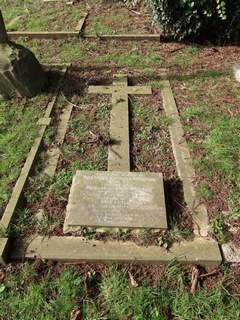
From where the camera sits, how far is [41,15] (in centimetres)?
694

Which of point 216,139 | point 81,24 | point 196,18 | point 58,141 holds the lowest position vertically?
point 58,141

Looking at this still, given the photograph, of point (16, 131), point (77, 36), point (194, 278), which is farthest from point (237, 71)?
point (194, 278)

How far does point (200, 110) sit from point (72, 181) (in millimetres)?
1980

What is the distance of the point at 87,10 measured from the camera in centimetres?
720

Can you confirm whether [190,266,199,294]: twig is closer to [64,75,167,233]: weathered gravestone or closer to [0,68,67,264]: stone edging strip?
[64,75,167,233]: weathered gravestone

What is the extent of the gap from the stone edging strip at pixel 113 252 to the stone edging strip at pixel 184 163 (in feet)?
0.66

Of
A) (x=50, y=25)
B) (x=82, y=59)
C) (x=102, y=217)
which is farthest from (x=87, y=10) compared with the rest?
(x=102, y=217)

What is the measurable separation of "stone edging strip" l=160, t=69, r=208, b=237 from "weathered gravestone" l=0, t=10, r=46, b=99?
1726mm

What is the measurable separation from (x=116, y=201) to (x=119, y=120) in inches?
55.7

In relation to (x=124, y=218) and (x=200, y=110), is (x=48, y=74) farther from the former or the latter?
(x=124, y=218)

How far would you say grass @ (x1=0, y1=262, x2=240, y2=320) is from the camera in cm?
231

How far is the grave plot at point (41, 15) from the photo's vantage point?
252 inches

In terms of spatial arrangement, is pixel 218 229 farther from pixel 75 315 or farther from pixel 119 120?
pixel 119 120

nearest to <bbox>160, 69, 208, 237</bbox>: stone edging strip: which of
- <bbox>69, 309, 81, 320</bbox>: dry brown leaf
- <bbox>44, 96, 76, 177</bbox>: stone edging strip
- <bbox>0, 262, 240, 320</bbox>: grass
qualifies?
<bbox>0, 262, 240, 320</bbox>: grass
